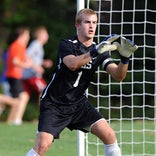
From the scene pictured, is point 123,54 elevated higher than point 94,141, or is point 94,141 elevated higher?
point 123,54

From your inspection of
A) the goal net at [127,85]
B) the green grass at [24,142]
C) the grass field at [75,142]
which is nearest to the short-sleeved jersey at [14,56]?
the green grass at [24,142]

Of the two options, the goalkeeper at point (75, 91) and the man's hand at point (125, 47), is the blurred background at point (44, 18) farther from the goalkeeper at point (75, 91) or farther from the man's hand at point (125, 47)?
the man's hand at point (125, 47)

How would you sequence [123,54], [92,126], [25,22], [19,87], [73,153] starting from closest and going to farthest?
[123,54]
[92,126]
[73,153]
[19,87]
[25,22]

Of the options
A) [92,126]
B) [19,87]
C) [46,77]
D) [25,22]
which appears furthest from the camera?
[25,22]

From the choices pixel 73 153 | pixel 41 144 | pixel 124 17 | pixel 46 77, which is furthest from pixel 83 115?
pixel 46 77

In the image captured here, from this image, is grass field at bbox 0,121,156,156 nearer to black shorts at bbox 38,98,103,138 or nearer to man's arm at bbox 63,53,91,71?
black shorts at bbox 38,98,103,138

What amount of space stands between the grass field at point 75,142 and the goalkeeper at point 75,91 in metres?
1.88

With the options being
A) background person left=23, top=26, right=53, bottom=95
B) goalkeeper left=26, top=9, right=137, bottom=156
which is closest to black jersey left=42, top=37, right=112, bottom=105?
goalkeeper left=26, top=9, right=137, bottom=156

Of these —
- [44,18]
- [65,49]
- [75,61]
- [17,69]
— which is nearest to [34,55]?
[17,69]

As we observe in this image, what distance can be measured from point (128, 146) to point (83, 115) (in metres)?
2.67

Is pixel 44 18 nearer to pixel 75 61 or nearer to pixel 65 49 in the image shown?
pixel 65 49

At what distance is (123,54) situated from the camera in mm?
6680

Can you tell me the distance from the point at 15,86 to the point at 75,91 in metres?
7.56

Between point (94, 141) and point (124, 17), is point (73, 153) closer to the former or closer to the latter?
point (94, 141)
